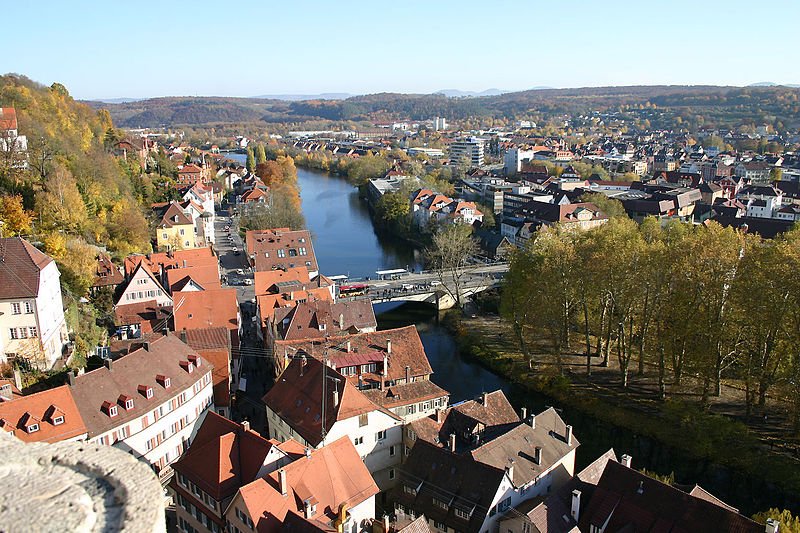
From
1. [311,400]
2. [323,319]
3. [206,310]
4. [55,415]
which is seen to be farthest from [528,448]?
[206,310]

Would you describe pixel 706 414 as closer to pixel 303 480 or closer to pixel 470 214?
pixel 303 480

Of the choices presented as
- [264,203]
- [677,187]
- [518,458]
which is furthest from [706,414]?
[677,187]

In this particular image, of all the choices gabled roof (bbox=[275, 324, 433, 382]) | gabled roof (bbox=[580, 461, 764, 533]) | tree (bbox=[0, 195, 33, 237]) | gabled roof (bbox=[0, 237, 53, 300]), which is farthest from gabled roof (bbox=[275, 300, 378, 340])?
gabled roof (bbox=[580, 461, 764, 533])

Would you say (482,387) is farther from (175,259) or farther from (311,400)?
(175,259)

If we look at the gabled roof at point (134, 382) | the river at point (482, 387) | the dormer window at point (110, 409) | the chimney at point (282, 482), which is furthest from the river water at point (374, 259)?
the dormer window at point (110, 409)

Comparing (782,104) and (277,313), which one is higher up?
(782,104)

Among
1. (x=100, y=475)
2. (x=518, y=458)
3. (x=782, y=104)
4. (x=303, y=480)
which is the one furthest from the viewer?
(x=782, y=104)
